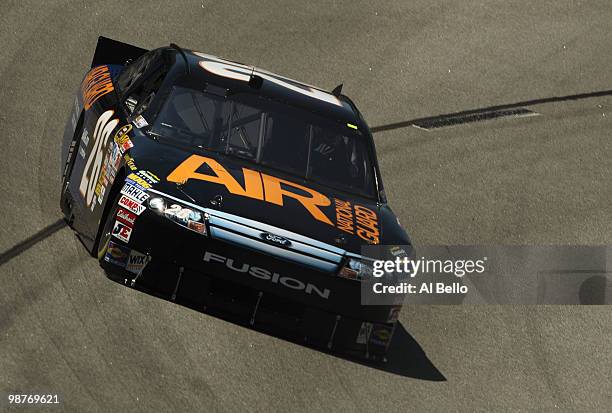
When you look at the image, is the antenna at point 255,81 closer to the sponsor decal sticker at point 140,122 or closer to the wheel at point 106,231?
the sponsor decal sticker at point 140,122

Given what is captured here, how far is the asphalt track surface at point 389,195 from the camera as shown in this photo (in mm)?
8617

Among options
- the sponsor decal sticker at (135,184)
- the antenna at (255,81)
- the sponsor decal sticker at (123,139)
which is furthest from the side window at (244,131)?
the sponsor decal sticker at (135,184)

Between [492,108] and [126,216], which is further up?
[492,108]

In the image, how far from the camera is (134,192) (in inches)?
322

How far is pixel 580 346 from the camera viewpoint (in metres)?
9.81

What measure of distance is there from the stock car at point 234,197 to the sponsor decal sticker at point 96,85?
0.03m

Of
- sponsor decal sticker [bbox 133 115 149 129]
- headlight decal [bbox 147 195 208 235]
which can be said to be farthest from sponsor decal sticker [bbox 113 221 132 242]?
sponsor decal sticker [bbox 133 115 149 129]

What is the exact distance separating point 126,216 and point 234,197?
0.77 m

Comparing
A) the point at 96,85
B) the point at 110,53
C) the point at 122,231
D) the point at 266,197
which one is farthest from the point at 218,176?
the point at 110,53

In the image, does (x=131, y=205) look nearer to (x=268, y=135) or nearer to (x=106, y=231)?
(x=106, y=231)

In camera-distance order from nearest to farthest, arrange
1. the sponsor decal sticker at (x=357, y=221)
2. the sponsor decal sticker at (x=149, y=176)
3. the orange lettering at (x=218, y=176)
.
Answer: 1. the sponsor decal sticker at (x=149, y=176)
2. the orange lettering at (x=218, y=176)
3. the sponsor decal sticker at (x=357, y=221)

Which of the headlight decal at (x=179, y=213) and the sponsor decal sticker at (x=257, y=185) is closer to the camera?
the headlight decal at (x=179, y=213)

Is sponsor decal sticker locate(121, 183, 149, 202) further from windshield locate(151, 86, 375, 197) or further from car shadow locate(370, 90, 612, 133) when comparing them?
car shadow locate(370, 90, 612, 133)

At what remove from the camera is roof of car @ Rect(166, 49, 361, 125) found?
9633 millimetres
